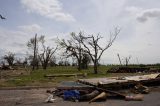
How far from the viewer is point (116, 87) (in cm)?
1972

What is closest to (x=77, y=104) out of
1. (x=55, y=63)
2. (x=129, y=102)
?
(x=129, y=102)

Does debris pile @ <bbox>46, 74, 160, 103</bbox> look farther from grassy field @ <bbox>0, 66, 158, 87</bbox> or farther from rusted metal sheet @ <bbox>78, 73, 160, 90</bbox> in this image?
grassy field @ <bbox>0, 66, 158, 87</bbox>

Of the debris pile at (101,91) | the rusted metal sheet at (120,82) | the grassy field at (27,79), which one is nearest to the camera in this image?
the debris pile at (101,91)

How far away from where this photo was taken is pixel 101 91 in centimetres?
1797

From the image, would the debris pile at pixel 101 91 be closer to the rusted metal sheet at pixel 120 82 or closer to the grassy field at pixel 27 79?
the rusted metal sheet at pixel 120 82

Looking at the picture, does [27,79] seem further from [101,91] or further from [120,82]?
[101,91]

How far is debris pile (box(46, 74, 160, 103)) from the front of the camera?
54.7ft

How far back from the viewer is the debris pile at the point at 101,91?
16672mm

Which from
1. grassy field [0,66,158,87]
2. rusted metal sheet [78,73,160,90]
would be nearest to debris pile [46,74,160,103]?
rusted metal sheet [78,73,160,90]

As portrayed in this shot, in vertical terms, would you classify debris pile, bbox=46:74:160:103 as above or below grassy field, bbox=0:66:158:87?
below

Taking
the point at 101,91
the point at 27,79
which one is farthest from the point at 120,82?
the point at 27,79

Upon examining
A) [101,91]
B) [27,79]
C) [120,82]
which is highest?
[27,79]

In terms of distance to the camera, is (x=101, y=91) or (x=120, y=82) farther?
(x=120, y=82)

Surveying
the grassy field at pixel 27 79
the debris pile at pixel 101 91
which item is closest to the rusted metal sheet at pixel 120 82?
the debris pile at pixel 101 91
